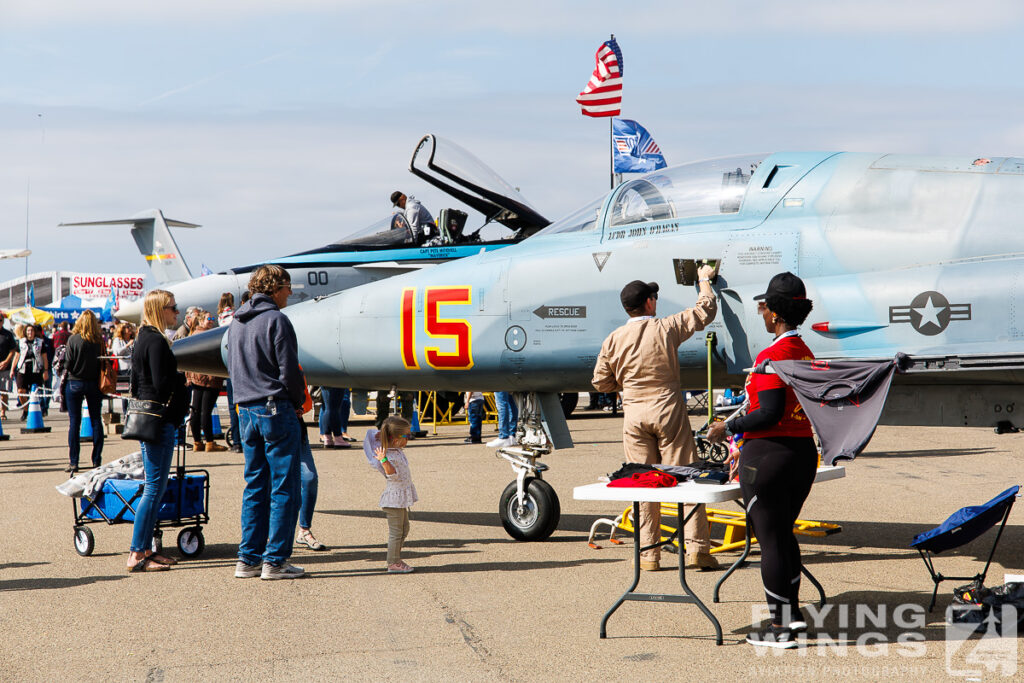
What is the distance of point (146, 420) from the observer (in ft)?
22.9

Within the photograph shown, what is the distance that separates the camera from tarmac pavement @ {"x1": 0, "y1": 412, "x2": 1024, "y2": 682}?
188 inches

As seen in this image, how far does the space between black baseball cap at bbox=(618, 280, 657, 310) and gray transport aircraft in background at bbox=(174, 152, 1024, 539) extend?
1.63ft

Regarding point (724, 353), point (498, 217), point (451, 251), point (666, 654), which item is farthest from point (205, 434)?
point (666, 654)

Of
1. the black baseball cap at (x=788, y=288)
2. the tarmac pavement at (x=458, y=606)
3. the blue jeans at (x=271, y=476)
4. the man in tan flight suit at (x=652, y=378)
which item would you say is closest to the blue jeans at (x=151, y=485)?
the tarmac pavement at (x=458, y=606)

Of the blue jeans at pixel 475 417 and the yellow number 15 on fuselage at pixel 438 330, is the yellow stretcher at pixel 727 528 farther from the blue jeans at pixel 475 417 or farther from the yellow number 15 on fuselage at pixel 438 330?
the blue jeans at pixel 475 417

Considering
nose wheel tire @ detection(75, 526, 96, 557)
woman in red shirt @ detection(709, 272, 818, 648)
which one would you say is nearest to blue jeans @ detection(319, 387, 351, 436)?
nose wheel tire @ detection(75, 526, 96, 557)

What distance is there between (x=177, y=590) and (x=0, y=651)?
142cm

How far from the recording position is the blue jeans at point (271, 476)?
21.7 ft

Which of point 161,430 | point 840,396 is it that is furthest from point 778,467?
point 161,430

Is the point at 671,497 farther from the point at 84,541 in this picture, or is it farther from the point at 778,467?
the point at 84,541

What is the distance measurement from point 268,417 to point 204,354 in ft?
6.42

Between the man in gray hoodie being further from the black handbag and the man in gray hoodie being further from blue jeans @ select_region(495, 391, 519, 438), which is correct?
blue jeans @ select_region(495, 391, 519, 438)

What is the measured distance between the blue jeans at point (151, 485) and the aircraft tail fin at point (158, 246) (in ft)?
76.4

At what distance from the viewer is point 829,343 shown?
6.63m
